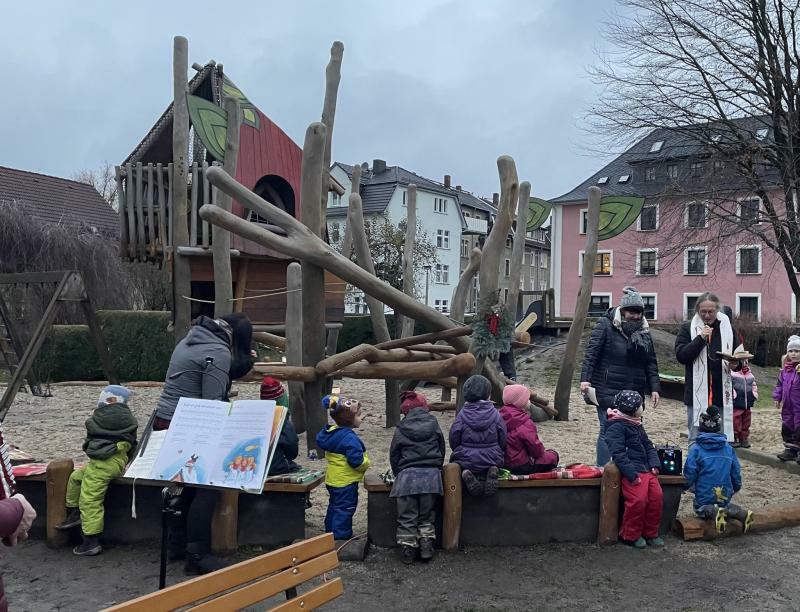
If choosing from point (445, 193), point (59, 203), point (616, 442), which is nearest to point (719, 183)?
point (616, 442)

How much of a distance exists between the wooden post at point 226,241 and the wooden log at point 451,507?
426cm

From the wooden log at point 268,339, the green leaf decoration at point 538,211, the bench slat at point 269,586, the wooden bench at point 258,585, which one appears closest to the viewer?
the wooden bench at point 258,585

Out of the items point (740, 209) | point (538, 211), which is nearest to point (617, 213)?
point (538, 211)

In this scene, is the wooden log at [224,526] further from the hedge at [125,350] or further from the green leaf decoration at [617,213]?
the hedge at [125,350]

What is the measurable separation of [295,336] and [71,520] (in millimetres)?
3301

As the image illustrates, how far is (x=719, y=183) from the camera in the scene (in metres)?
18.2

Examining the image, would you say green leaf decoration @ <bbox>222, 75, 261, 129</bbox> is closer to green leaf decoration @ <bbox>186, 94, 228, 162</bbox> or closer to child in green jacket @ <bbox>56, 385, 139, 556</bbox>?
green leaf decoration @ <bbox>186, 94, 228, 162</bbox>


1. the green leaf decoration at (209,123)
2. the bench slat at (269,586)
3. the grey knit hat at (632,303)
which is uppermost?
the green leaf decoration at (209,123)

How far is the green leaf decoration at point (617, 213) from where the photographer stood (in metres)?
10.8

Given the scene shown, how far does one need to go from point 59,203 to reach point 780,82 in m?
22.7

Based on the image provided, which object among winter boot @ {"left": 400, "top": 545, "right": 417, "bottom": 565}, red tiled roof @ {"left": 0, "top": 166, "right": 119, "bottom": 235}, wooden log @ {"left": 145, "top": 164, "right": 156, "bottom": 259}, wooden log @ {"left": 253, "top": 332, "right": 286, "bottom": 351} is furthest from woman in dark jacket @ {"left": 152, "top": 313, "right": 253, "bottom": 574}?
red tiled roof @ {"left": 0, "top": 166, "right": 119, "bottom": 235}

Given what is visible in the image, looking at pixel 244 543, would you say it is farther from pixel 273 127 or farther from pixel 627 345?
pixel 273 127

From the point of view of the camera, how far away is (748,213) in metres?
17.9

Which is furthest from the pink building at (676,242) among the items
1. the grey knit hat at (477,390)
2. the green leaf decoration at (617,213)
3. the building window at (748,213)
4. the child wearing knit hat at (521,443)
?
the grey knit hat at (477,390)
